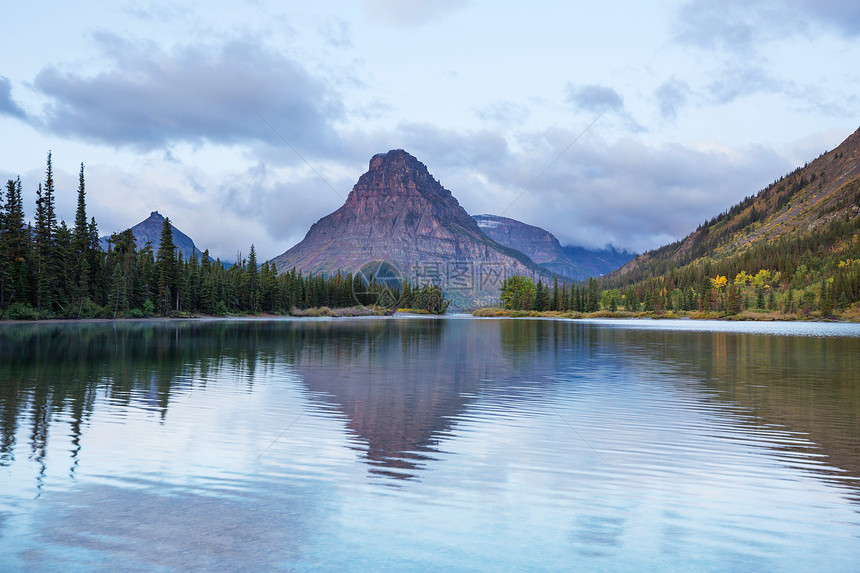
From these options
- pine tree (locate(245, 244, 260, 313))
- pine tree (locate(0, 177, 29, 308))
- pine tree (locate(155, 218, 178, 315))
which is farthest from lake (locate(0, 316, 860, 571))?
pine tree (locate(245, 244, 260, 313))

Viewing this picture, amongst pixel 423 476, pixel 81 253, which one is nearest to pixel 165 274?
pixel 81 253

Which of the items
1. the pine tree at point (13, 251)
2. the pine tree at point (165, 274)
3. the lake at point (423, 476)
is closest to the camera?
the lake at point (423, 476)

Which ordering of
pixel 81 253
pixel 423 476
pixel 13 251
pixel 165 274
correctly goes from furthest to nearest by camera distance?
pixel 165 274
pixel 81 253
pixel 13 251
pixel 423 476

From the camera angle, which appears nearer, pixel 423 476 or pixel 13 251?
pixel 423 476

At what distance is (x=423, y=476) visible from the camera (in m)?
11.1

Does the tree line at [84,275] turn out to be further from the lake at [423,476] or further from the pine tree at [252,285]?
the lake at [423,476]

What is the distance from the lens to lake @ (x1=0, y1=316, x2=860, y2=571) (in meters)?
7.63

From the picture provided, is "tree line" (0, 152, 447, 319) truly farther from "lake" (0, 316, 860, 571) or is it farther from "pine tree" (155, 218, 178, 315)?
"lake" (0, 316, 860, 571)

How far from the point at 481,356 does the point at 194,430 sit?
28.0 metres

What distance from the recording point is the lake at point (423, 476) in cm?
763

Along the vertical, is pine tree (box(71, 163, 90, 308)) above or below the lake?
above

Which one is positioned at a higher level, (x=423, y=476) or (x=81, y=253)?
(x=81, y=253)

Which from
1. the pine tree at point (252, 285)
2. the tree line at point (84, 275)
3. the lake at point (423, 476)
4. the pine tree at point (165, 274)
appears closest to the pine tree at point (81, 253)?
the tree line at point (84, 275)

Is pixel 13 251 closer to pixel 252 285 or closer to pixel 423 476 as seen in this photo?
pixel 252 285
